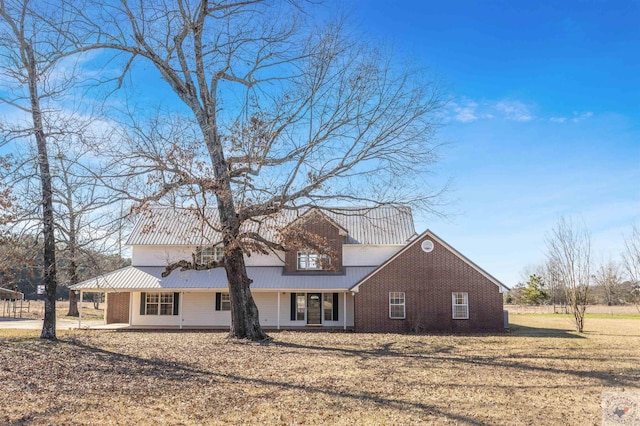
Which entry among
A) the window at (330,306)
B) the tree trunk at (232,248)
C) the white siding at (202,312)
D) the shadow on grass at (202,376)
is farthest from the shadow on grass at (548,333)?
the shadow on grass at (202,376)

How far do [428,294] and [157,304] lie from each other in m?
15.0

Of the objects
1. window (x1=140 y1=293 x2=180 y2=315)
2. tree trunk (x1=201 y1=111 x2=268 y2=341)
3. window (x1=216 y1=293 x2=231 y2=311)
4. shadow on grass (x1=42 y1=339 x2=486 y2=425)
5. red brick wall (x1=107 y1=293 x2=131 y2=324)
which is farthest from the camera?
red brick wall (x1=107 y1=293 x2=131 y2=324)

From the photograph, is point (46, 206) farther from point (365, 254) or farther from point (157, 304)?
point (365, 254)

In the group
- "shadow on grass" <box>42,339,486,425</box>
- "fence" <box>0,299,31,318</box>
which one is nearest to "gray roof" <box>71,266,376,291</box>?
"shadow on grass" <box>42,339,486,425</box>

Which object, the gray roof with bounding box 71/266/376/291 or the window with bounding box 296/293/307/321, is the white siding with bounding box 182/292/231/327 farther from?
the window with bounding box 296/293/307/321

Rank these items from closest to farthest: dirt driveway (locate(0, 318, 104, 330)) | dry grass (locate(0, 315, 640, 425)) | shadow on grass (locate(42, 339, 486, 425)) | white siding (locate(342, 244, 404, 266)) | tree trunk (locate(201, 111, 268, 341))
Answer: dry grass (locate(0, 315, 640, 425)) < shadow on grass (locate(42, 339, 486, 425)) < tree trunk (locate(201, 111, 268, 341)) < dirt driveway (locate(0, 318, 104, 330)) < white siding (locate(342, 244, 404, 266))

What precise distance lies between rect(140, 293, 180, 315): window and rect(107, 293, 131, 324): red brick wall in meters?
2.75

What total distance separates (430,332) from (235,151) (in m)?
14.5

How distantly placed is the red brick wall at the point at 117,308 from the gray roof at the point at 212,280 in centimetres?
280

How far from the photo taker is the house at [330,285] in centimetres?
2723

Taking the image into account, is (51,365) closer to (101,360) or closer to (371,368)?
(101,360)

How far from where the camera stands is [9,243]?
49.0 feet

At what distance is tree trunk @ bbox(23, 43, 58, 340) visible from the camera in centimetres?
1468

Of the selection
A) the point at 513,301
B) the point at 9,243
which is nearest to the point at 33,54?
the point at 9,243
